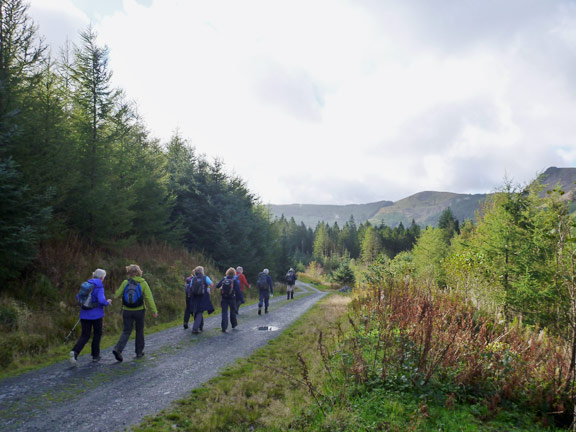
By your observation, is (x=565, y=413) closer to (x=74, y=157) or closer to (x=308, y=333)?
(x=308, y=333)

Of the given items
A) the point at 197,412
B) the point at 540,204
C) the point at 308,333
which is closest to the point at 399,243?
the point at 540,204

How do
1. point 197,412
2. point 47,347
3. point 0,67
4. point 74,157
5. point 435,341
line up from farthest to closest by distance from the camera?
point 74,157 < point 0,67 < point 47,347 < point 435,341 < point 197,412

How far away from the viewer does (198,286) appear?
389 inches

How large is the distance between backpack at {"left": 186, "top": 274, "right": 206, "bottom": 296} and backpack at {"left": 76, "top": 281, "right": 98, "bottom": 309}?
3.43m

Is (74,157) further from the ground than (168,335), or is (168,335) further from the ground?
(74,157)

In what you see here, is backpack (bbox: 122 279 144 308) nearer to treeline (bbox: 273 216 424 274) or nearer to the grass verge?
the grass verge

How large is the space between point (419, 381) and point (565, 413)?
6.36 feet

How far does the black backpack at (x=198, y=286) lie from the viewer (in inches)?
386

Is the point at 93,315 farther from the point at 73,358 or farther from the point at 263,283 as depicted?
the point at 263,283

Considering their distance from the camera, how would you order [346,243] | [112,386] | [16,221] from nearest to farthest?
[112,386] → [16,221] → [346,243]

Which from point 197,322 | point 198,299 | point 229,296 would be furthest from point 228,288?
point 197,322

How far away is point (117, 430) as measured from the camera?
405cm

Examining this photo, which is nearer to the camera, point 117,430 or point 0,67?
point 117,430

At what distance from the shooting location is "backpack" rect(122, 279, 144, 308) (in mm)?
7207
